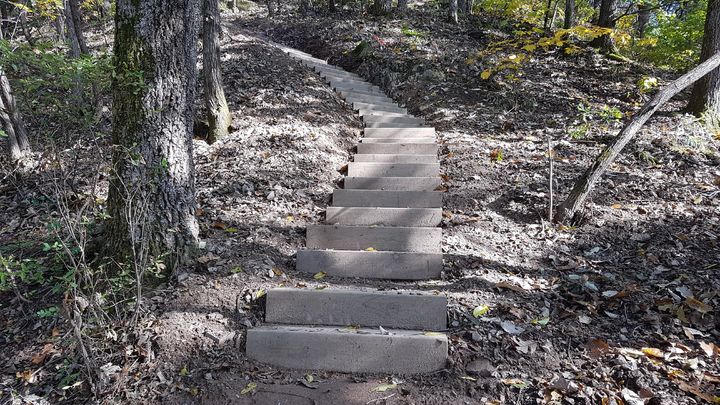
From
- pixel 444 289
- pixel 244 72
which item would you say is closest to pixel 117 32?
pixel 444 289

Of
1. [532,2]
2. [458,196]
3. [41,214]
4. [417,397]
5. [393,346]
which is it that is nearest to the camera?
[417,397]

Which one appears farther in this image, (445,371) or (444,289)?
(444,289)

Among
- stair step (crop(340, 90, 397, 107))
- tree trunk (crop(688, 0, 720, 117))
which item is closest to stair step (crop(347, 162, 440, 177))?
stair step (crop(340, 90, 397, 107))

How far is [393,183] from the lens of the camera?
5.74m

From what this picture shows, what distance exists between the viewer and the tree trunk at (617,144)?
14.3ft

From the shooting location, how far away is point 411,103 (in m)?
9.41

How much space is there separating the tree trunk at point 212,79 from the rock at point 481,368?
529 cm

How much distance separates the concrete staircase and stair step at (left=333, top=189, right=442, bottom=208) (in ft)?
0.04

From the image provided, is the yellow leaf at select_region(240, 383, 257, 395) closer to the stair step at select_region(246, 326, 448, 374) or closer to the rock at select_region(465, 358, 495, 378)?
the stair step at select_region(246, 326, 448, 374)

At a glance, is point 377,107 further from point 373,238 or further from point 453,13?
point 453,13

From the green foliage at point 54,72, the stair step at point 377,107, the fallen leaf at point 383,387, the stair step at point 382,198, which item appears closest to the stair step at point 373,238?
the stair step at point 382,198

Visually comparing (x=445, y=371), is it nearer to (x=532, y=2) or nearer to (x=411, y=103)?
(x=411, y=103)

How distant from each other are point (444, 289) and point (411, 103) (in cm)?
638

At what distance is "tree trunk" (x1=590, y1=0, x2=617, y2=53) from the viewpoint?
10258mm
